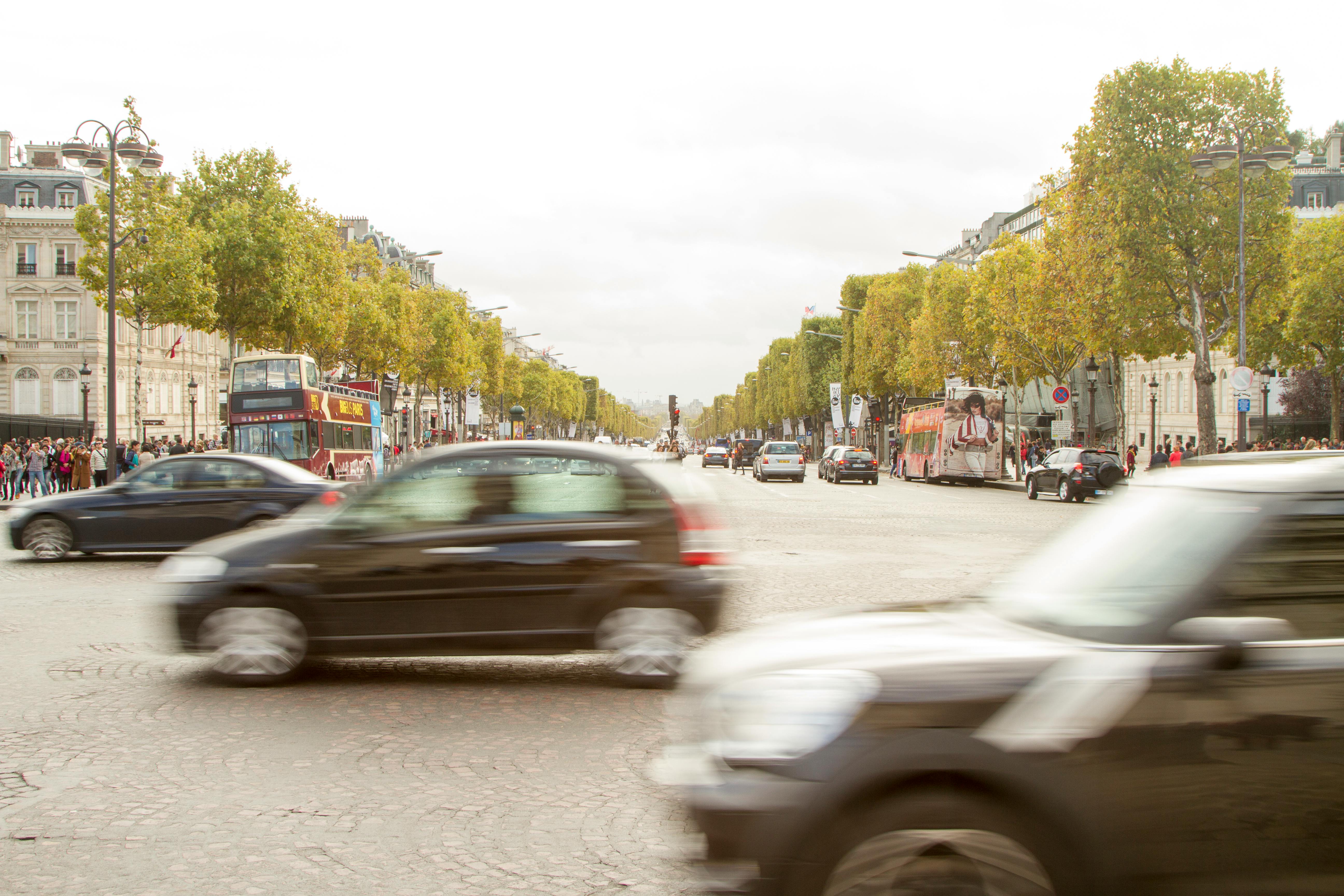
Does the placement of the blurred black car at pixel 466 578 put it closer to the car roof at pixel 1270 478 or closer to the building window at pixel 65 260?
the car roof at pixel 1270 478

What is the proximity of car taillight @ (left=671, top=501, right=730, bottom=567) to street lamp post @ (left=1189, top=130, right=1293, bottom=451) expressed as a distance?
24271mm

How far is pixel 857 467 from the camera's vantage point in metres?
45.0

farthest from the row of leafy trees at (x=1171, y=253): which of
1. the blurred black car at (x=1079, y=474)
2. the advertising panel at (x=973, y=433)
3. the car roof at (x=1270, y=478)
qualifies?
the car roof at (x=1270, y=478)

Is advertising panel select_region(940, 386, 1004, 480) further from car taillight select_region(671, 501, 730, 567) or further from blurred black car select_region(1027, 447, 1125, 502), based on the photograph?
car taillight select_region(671, 501, 730, 567)

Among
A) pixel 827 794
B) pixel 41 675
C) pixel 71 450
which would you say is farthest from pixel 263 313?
pixel 827 794

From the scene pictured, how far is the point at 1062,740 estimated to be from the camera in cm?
302

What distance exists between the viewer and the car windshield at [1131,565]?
3.31 metres

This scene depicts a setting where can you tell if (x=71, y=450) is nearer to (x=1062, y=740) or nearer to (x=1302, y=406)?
(x=1062, y=740)

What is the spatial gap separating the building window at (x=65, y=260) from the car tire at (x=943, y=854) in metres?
65.8

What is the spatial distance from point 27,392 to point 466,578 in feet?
202

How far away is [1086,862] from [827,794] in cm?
68

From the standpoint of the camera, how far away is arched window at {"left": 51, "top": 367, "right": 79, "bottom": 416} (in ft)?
196

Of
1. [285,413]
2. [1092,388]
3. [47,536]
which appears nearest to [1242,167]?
[1092,388]

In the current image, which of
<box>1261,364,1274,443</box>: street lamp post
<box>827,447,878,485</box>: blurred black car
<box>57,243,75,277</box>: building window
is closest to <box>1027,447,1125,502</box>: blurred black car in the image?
<box>827,447,878,485</box>: blurred black car
